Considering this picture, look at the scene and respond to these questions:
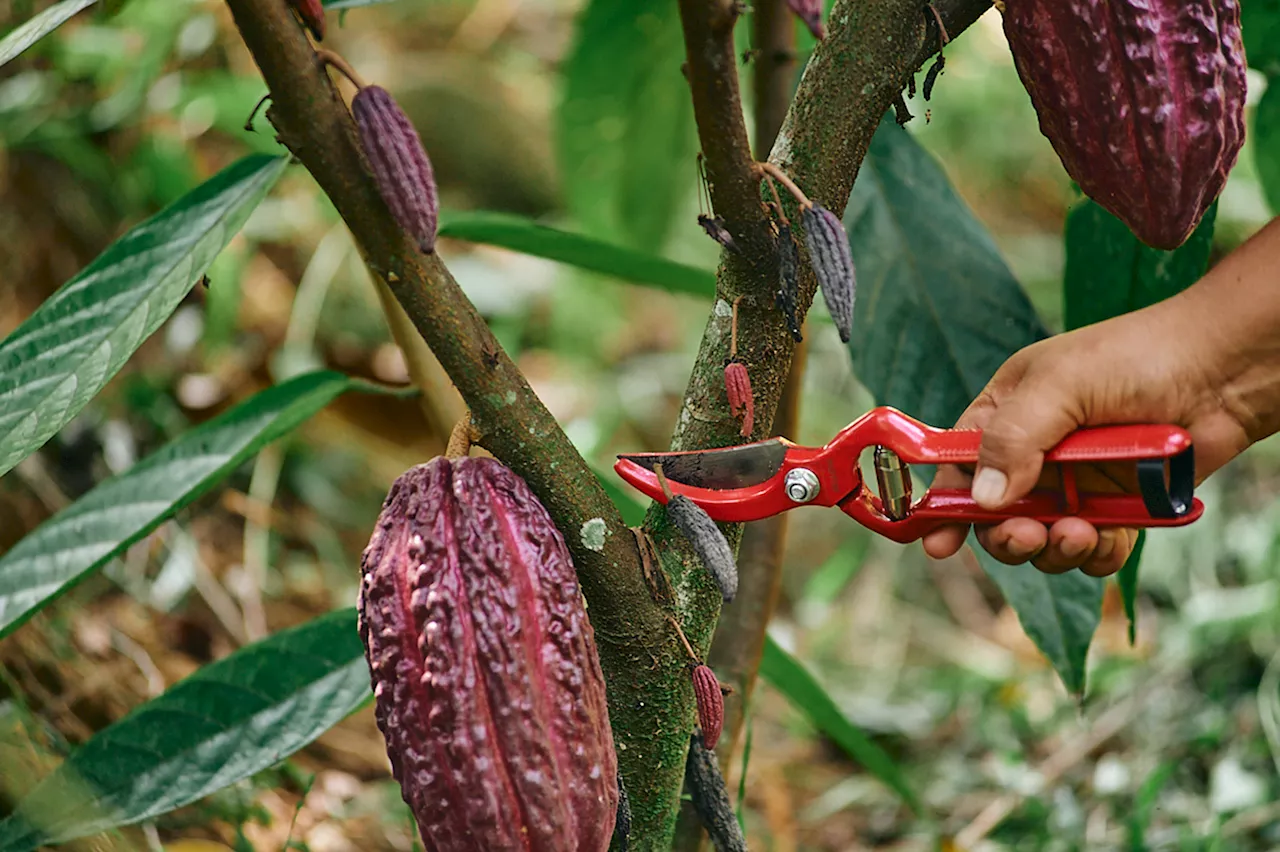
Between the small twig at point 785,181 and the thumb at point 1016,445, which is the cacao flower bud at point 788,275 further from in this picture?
the thumb at point 1016,445

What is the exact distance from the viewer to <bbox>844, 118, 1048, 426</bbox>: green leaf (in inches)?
43.5

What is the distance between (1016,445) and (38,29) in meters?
0.66

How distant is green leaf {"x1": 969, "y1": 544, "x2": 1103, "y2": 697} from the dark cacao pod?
421 millimetres

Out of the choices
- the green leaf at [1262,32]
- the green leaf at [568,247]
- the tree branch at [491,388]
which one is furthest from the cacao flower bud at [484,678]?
the green leaf at [1262,32]

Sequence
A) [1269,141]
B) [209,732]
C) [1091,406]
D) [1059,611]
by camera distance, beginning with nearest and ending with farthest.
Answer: [1091,406] < [209,732] < [1059,611] < [1269,141]

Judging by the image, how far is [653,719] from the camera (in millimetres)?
791

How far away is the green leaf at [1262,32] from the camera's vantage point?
1.11 metres

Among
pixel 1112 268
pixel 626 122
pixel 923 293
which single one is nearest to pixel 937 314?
pixel 923 293

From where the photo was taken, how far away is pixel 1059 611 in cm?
106

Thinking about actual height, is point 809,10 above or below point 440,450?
above

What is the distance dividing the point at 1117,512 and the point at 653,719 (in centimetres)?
35

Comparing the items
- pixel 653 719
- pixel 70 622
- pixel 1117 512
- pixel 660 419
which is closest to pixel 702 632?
pixel 653 719

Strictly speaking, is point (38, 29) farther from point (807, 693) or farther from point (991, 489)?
point (807, 693)

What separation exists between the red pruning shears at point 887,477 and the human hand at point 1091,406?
0.01 metres
